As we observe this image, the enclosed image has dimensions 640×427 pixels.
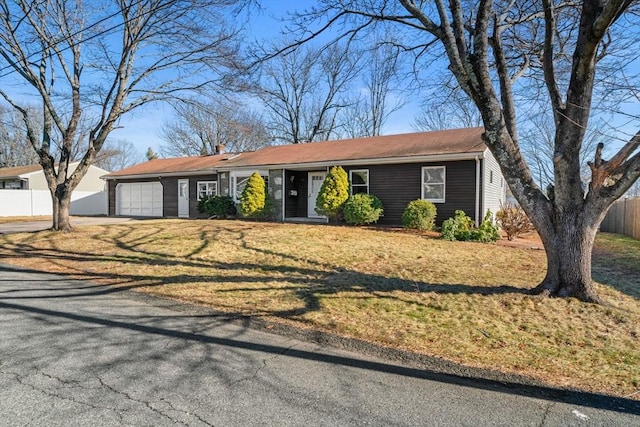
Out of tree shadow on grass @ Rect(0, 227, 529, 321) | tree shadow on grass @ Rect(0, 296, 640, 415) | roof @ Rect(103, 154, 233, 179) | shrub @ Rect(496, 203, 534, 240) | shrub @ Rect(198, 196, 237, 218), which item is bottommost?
tree shadow on grass @ Rect(0, 296, 640, 415)

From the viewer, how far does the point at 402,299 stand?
5.89 m

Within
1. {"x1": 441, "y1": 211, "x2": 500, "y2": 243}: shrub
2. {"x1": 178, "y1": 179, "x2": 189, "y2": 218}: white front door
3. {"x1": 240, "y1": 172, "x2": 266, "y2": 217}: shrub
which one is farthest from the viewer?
{"x1": 178, "y1": 179, "x2": 189, "y2": 218}: white front door

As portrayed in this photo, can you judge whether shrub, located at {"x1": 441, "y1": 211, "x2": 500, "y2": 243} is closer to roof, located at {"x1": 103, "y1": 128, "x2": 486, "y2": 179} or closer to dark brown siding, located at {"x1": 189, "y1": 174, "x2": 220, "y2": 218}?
roof, located at {"x1": 103, "y1": 128, "x2": 486, "y2": 179}

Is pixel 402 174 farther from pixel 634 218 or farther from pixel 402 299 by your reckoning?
pixel 402 299

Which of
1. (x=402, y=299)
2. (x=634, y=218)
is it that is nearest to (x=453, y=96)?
(x=402, y=299)

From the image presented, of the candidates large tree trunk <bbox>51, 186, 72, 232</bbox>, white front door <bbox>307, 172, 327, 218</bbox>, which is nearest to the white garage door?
large tree trunk <bbox>51, 186, 72, 232</bbox>

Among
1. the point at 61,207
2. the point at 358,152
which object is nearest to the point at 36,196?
the point at 61,207

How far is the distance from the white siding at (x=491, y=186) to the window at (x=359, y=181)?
4.35 m

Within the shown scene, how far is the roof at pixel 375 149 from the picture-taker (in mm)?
14428

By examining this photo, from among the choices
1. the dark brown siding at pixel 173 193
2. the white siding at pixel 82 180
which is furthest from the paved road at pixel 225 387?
the white siding at pixel 82 180

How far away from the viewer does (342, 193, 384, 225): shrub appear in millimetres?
14773

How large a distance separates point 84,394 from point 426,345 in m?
3.06

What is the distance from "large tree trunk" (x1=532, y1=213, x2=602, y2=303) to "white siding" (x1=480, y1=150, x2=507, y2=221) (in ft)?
27.6

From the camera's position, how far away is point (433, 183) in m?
14.7
